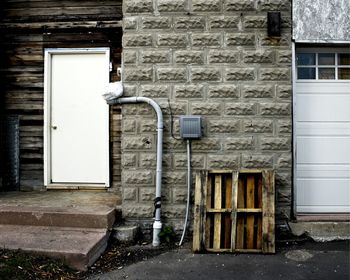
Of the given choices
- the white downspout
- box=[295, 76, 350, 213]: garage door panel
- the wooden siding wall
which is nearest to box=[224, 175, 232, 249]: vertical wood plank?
the white downspout

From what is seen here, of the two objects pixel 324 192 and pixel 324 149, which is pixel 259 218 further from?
pixel 324 149

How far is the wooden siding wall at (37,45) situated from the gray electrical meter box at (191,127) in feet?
5.75

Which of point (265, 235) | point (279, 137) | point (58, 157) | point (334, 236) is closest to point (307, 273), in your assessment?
point (265, 235)

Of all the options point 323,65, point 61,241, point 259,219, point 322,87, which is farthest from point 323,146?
point 61,241

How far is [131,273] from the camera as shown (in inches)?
140

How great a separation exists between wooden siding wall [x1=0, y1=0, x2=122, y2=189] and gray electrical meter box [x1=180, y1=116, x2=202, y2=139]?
5.75 feet

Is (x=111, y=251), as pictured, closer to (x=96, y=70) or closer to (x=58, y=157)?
(x=58, y=157)

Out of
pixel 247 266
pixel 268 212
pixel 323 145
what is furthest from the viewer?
pixel 323 145

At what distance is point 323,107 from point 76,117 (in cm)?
394

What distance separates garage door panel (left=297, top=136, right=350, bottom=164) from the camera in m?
4.81

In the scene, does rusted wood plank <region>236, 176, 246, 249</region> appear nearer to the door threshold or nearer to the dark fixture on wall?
the dark fixture on wall

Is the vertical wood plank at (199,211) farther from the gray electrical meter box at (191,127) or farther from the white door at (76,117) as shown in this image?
the white door at (76,117)

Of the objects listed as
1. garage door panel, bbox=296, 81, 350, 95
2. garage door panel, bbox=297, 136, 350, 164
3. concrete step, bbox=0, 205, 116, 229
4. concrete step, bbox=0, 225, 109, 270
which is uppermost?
garage door panel, bbox=296, 81, 350, 95

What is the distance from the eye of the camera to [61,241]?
12.9ft
